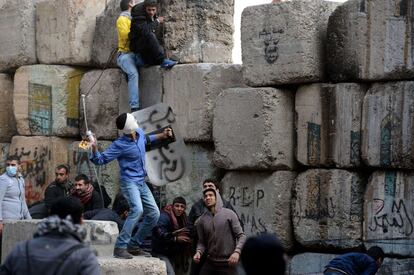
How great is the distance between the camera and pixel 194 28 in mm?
14453

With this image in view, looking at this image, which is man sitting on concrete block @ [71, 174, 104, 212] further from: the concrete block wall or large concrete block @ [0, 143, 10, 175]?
large concrete block @ [0, 143, 10, 175]

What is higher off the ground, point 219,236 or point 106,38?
point 106,38

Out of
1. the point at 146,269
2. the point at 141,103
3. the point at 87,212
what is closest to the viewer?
the point at 146,269

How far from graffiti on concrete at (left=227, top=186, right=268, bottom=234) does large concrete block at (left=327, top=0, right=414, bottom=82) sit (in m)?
1.48

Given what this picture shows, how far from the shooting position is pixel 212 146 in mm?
14266

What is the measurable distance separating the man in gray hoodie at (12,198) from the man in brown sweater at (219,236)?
2.44 m

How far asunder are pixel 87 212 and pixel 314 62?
277 centimetres

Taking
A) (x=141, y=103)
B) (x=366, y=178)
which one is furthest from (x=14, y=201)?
(x=366, y=178)

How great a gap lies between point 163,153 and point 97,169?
1439 millimetres

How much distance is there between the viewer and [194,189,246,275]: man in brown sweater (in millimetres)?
12336

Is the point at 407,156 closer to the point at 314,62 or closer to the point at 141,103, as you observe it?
the point at 314,62

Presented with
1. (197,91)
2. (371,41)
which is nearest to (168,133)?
(197,91)

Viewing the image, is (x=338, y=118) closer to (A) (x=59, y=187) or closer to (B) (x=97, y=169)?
(A) (x=59, y=187)

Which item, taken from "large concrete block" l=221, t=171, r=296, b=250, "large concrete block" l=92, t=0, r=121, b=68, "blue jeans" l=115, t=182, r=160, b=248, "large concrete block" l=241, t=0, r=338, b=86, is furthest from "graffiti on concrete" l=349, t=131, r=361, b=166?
"large concrete block" l=92, t=0, r=121, b=68
